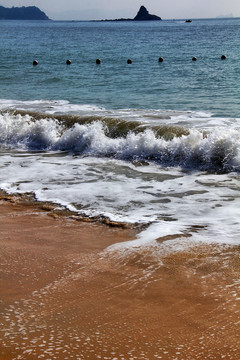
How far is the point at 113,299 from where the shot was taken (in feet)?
13.8

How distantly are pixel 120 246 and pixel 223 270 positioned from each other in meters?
1.24

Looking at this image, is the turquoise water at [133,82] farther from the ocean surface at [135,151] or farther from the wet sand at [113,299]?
the wet sand at [113,299]

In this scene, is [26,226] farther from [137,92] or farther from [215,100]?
[137,92]

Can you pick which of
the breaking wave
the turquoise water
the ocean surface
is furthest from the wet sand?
the turquoise water

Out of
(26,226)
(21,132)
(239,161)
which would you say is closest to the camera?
(26,226)

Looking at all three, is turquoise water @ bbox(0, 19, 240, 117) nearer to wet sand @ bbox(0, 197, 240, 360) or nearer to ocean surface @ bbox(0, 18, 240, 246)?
ocean surface @ bbox(0, 18, 240, 246)

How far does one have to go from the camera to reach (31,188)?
319 inches

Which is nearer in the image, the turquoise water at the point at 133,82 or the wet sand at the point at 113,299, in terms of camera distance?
the wet sand at the point at 113,299

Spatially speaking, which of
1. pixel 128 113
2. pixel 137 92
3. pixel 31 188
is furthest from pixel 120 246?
pixel 137 92

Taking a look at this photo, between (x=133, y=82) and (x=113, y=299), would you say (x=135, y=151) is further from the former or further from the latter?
(x=133, y=82)

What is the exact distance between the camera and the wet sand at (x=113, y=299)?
3488mm

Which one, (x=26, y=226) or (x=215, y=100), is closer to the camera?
(x=26, y=226)

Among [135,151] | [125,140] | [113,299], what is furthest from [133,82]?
[113,299]

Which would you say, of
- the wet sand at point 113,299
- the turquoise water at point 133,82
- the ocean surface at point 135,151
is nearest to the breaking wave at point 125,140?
the ocean surface at point 135,151
